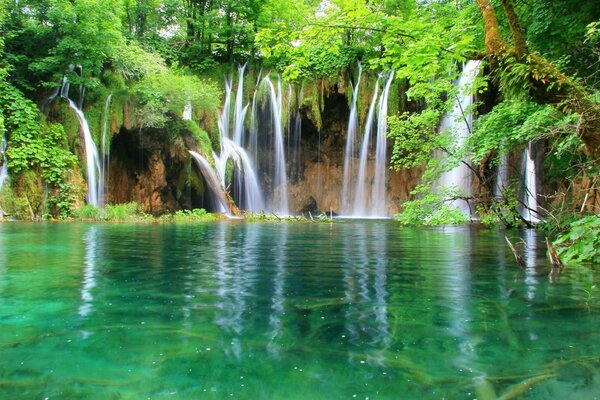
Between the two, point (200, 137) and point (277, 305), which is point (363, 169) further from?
point (277, 305)

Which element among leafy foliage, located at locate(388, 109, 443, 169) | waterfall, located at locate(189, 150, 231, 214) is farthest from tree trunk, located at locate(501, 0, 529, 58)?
waterfall, located at locate(189, 150, 231, 214)

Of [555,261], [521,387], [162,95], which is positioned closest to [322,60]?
[162,95]

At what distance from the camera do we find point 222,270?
6961 millimetres

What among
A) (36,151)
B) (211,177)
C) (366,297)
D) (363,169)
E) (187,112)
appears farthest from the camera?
(363,169)

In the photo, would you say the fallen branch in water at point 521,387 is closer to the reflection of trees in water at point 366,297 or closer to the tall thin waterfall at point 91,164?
the reflection of trees in water at point 366,297

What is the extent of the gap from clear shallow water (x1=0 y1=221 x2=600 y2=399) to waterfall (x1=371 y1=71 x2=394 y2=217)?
2206cm

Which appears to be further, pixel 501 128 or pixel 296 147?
pixel 296 147

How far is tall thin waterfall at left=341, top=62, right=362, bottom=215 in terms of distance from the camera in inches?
1153

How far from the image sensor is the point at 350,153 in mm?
30656

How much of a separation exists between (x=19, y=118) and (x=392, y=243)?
62.1 feet

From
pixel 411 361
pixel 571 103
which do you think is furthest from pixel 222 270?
pixel 571 103

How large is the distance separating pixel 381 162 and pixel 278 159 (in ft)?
21.9

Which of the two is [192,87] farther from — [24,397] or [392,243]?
[24,397]

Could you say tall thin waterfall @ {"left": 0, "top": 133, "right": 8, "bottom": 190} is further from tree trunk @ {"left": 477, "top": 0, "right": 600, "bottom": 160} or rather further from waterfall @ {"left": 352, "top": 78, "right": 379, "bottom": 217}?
tree trunk @ {"left": 477, "top": 0, "right": 600, "bottom": 160}
